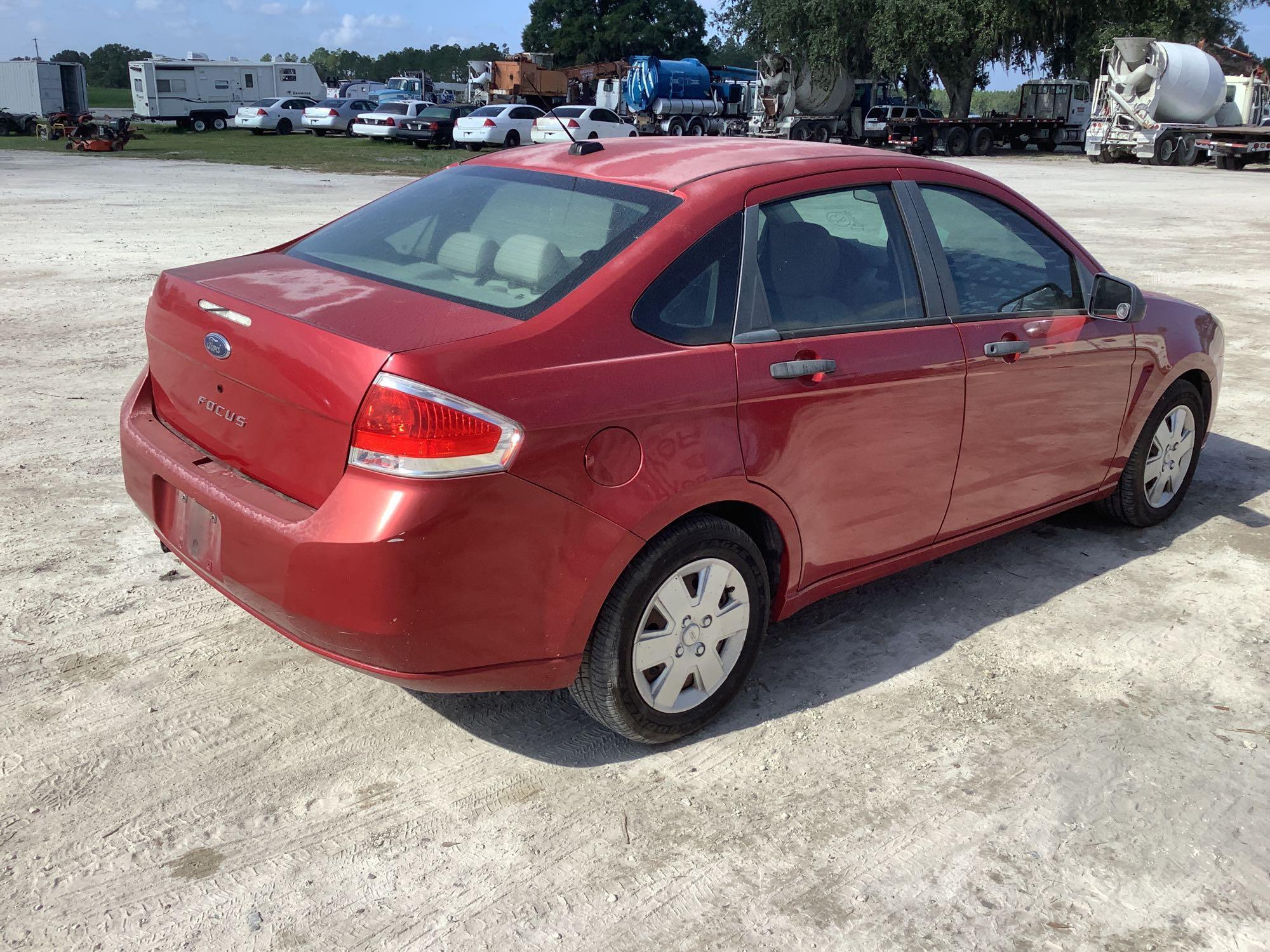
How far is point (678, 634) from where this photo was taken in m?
3.31

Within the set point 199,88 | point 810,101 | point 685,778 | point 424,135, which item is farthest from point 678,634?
point 199,88

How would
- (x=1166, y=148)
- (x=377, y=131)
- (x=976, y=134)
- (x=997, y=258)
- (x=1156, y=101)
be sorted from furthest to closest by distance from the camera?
(x=976, y=134) → (x=377, y=131) → (x=1166, y=148) → (x=1156, y=101) → (x=997, y=258)

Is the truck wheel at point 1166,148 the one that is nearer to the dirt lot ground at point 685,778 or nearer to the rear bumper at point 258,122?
the rear bumper at point 258,122

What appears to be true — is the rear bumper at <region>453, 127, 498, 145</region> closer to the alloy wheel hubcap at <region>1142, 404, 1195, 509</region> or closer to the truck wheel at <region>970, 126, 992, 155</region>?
the truck wheel at <region>970, 126, 992, 155</region>

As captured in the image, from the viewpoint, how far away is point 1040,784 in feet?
10.9

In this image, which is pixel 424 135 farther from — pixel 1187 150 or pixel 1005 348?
pixel 1005 348

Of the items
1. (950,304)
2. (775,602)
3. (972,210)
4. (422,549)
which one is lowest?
(775,602)

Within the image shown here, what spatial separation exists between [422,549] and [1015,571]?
A: 2.98 m

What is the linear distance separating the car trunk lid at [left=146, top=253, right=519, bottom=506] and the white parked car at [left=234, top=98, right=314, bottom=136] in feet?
156

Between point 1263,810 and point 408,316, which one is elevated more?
point 408,316

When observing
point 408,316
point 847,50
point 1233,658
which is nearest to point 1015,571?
point 1233,658

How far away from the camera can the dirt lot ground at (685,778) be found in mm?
2721

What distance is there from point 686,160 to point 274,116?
4879cm

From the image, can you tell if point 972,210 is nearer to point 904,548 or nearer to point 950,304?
point 950,304
